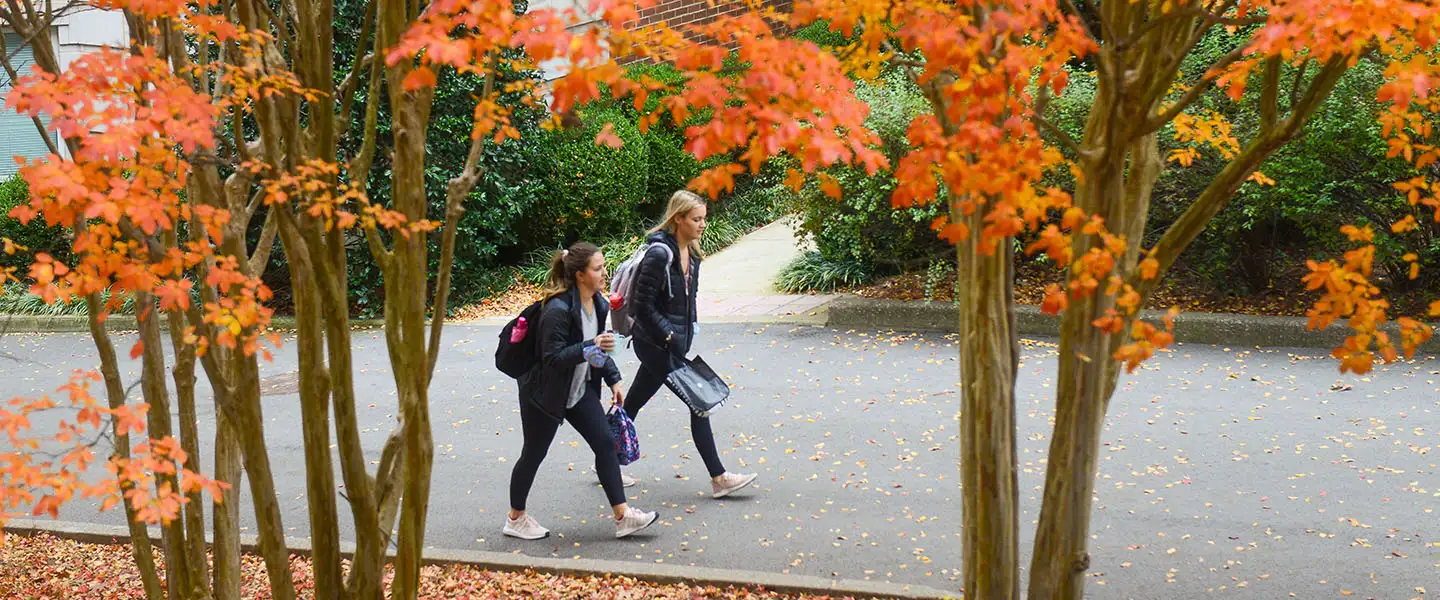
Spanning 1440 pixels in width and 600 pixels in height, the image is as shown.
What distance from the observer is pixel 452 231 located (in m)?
4.00

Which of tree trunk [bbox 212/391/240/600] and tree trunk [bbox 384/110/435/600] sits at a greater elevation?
tree trunk [bbox 384/110/435/600]

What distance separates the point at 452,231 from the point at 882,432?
4.38m

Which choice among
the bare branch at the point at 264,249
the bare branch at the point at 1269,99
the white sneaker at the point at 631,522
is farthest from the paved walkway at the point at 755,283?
the bare branch at the point at 1269,99

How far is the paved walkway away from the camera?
40.1 ft

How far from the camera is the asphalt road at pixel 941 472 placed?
550 cm

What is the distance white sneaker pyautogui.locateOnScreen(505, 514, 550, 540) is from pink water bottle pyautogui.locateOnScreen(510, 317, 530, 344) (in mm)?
895

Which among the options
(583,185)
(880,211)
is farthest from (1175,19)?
(583,185)

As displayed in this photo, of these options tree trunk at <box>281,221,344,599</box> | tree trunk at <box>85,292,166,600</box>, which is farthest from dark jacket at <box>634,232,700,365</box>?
tree trunk at <box>85,292,166,600</box>

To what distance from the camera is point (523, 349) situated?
5.88 meters

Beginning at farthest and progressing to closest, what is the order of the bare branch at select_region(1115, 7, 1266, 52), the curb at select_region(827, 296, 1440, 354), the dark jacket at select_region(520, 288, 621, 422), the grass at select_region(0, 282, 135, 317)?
the grass at select_region(0, 282, 135, 317) → the curb at select_region(827, 296, 1440, 354) → the dark jacket at select_region(520, 288, 621, 422) → the bare branch at select_region(1115, 7, 1266, 52)

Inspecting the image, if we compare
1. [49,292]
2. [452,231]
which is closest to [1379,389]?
[452,231]

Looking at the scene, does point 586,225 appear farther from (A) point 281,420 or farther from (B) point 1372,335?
(B) point 1372,335

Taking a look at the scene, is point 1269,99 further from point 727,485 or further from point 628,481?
point 628,481

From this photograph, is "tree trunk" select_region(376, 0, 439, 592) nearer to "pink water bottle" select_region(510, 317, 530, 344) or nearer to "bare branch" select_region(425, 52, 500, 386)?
"bare branch" select_region(425, 52, 500, 386)
